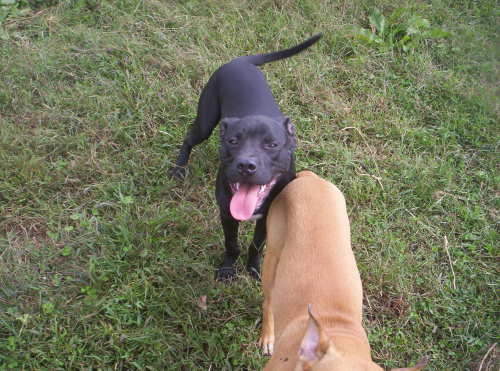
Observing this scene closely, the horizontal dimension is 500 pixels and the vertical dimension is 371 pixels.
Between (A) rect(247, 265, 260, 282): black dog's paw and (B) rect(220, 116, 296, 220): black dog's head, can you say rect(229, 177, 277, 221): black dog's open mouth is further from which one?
(A) rect(247, 265, 260, 282): black dog's paw

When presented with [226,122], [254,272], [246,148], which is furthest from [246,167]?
[254,272]

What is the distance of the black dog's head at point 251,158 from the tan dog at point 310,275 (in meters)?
0.21

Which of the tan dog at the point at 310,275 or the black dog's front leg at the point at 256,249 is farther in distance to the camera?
the black dog's front leg at the point at 256,249

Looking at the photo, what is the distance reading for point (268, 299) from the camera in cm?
296

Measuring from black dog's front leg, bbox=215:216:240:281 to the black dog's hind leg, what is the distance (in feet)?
3.23

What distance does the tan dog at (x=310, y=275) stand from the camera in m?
2.28

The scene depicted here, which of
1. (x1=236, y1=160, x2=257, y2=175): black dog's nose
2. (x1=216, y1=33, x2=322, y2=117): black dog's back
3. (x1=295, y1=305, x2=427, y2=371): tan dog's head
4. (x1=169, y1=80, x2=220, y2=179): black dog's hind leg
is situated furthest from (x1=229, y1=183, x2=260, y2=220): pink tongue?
(x1=295, y1=305, x2=427, y2=371): tan dog's head

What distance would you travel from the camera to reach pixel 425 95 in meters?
4.97

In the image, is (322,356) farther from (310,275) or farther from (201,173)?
(201,173)

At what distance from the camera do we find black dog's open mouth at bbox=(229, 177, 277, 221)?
2.94 meters

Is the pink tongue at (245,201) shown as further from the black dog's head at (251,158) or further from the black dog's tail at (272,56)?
the black dog's tail at (272,56)

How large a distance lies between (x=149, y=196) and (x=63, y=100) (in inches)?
59.1

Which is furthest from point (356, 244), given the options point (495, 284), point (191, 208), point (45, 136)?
point (45, 136)

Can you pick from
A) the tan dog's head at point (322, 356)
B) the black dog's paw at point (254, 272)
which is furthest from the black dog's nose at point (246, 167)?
the tan dog's head at point (322, 356)
